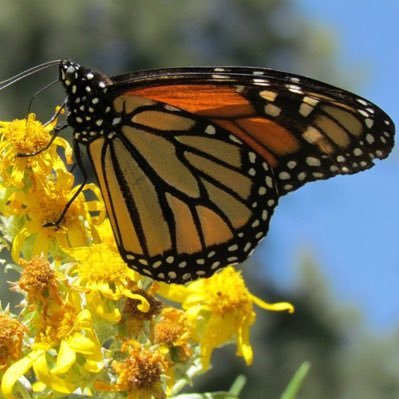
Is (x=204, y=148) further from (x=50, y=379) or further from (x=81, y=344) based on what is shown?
(x=50, y=379)

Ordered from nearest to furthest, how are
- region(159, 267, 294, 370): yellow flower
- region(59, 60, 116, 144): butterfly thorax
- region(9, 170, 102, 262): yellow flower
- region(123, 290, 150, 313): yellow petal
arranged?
region(123, 290, 150, 313): yellow petal → region(9, 170, 102, 262): yellow flower → region(59, 60, 116, 144): butterfly thorax → region(159, 267, 294, 370): yellow flower

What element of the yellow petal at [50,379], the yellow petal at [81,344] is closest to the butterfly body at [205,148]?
the yellow petal at [81,344]

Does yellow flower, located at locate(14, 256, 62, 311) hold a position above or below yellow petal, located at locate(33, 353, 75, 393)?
above

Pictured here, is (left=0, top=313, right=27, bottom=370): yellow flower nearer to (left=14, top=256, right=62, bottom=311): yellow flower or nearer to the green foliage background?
(left=14, top=256, right=62, bottom=311): yellow flower

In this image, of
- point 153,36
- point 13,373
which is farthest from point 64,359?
point 153,36

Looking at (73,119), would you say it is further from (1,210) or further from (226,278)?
(226,278)

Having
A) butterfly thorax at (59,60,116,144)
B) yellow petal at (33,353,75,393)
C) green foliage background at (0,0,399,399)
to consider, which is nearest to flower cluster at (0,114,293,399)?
yellow petal at (33,353,75,393)

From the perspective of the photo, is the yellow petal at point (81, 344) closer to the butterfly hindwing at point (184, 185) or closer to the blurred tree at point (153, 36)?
the butterfly hindwing at point (184, 185)
